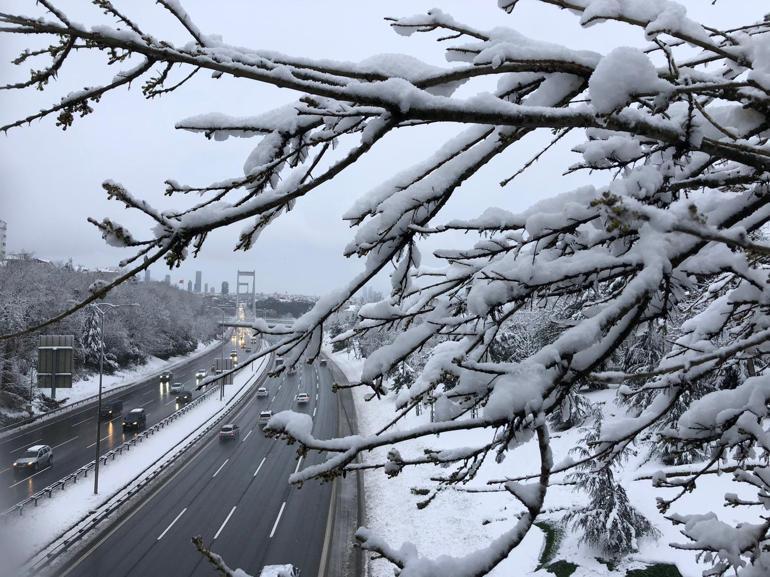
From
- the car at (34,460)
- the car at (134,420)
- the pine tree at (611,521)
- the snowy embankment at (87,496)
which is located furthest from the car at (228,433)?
the pine tree at (611,521)

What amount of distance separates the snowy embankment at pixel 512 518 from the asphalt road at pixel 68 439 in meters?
11.2

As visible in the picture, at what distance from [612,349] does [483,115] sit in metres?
1.03

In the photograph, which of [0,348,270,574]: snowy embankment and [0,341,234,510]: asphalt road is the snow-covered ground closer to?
[0,341,234,510]: asphalt road

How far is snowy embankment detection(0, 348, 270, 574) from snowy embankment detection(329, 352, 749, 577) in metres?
8.68

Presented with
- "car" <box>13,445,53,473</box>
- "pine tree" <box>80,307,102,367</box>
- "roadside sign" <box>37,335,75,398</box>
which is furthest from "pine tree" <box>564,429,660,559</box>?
"pine tree" <box>80,307,102,367</box>

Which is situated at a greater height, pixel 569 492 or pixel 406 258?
pixel 406 258

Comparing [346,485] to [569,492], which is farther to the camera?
[346,485]

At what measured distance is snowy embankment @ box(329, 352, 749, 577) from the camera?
1168 centimetres

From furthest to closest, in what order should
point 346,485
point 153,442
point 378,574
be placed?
point 153,442 → point 346,485 → point 378,574

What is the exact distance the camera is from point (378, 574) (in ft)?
39.8

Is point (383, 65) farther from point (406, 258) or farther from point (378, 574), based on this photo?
point (378, 574)

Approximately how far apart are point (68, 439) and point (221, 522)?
14025 millimetres

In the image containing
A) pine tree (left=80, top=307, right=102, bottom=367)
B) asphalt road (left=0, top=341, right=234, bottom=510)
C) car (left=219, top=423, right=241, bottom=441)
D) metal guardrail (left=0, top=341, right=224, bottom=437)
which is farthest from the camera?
pine tree (left=80, top=307, right=102, bottom=367)

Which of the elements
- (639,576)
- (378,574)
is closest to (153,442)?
(378,574)
